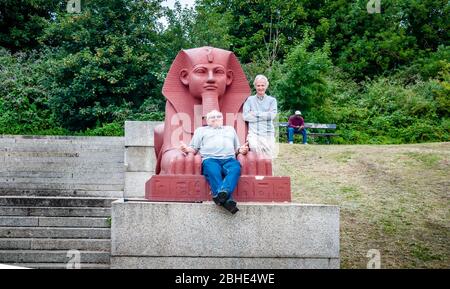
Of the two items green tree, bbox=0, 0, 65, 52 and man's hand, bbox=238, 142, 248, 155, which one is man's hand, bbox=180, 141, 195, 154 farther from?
green tree, bbox=0, 0, 65, 52

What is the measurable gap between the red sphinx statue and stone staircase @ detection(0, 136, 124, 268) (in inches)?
65.3

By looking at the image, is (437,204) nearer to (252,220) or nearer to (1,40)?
(252,220)

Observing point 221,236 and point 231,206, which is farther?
point 221,236

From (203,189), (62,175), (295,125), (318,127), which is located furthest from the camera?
(318,127)

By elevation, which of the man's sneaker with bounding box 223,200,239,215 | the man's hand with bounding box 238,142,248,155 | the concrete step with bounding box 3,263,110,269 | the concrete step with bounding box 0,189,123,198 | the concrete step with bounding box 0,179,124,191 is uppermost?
the man's hand with bounding box 238,142,248,155

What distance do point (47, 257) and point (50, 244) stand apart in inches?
14.4

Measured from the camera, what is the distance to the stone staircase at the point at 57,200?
317 inches

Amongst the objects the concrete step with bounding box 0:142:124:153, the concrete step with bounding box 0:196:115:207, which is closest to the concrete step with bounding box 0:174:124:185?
the concrete step with bounding box 0:142:124:153

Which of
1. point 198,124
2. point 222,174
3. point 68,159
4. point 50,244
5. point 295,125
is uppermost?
point 295,125

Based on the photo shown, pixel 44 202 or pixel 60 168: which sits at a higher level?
pixel 60 168

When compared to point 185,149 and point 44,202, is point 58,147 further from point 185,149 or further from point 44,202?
point 185,149

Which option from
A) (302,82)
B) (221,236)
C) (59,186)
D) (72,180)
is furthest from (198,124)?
(302,82)

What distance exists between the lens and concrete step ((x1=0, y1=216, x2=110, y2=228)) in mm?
8961

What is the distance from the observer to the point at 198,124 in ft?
25.4
